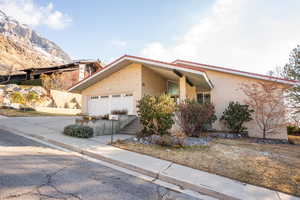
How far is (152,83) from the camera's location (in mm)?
12266

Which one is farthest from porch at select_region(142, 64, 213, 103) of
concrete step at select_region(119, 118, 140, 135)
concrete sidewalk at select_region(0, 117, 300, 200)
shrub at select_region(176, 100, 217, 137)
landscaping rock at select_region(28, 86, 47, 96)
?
landscaping rock at select_region(28, 86, 47, 96)

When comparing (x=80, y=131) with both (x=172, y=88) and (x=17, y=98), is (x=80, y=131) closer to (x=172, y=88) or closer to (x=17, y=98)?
(x=172, y=88)

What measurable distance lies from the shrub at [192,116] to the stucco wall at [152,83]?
13.6ft

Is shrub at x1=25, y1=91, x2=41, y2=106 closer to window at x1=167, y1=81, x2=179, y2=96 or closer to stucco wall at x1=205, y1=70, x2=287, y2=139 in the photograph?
window at x1=167, y1=81, x2=179, y2=96

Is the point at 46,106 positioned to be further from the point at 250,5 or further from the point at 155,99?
the point at 250,5

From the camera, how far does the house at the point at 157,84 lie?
955cm

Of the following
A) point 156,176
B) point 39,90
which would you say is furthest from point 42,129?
point 39,90

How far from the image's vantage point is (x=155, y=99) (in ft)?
25.2

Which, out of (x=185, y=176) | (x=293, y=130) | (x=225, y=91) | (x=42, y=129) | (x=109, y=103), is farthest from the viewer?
(x=109, y=103)

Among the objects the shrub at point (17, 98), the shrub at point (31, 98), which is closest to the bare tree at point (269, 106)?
the shrub at point (31, 98)

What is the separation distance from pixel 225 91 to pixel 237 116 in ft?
7.12

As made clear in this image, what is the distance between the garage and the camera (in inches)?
462

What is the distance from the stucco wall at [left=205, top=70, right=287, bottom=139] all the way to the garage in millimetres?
6514

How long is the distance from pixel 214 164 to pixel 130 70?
9306 millimetres
